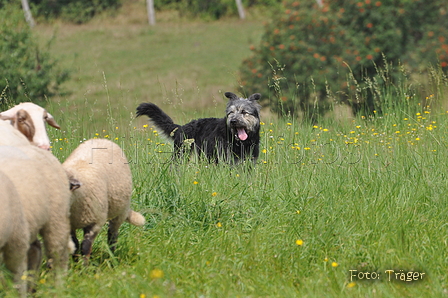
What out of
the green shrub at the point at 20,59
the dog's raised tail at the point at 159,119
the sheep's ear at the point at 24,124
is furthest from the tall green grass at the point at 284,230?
the green shrub at the point at 20,59

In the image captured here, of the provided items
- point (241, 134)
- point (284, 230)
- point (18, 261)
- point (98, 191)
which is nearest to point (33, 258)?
point (18, 261)

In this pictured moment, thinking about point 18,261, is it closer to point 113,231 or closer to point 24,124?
point 113,231

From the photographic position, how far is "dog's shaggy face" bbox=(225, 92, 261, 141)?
22.8 ft

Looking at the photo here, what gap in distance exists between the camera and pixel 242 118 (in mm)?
6949

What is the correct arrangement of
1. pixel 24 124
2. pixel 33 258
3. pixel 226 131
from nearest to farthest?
pixel 33 258 → pixel 24 124 → pixel 226 131

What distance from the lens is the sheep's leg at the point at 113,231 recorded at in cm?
402

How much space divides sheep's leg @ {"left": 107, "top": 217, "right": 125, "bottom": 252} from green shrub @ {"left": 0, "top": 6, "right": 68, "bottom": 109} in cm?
1082

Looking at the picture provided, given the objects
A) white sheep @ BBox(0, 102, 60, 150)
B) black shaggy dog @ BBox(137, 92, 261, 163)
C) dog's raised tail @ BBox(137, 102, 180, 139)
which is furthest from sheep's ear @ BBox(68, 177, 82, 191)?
dog's raised tail @ BBox(137, 102, 180, 139)

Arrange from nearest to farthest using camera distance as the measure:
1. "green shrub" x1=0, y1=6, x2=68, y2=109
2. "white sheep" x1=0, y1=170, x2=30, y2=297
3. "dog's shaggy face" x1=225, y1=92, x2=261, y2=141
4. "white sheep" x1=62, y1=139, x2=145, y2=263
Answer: "white sheep" x1=0, y1=170, x2=30, y2=297 < "white sheep" x1=62, y1=139, x2=145, y2=263 < "dog's shaggy face" x1=225, y1=92, x2=261, y2=141 < "green shrub" x1=0, y1=6, x2=68, y2=109

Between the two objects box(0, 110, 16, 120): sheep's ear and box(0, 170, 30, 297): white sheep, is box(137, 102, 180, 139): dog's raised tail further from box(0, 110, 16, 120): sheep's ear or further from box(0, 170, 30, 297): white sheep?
box(0, 170, 30, 297): white sheep

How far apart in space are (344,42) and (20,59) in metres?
9.24

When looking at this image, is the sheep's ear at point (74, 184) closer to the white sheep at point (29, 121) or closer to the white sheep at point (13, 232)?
the white sheep at point (13, 232)

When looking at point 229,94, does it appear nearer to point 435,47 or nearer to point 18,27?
point 18,27

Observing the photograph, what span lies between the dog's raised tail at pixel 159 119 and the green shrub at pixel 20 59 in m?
7.36
